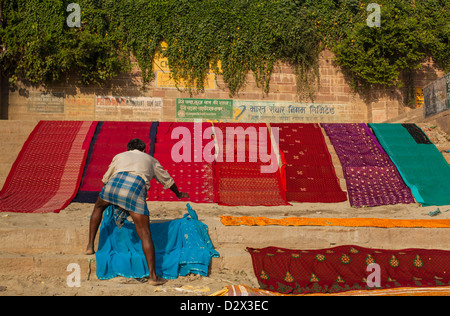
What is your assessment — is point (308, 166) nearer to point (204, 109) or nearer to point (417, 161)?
point (417, 161)

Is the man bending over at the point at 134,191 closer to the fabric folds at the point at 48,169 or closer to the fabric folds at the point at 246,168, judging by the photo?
the fabric folds at the point at 48,169

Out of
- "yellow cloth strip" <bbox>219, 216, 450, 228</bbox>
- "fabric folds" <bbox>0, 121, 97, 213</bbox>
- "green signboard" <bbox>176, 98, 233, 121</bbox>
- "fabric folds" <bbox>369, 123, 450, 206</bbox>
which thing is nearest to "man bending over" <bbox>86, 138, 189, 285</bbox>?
"yellow cloth strip" <bbox>219, 216, 450, 228</bbox>

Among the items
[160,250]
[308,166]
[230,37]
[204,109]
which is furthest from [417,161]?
[230,37]

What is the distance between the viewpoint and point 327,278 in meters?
3.70

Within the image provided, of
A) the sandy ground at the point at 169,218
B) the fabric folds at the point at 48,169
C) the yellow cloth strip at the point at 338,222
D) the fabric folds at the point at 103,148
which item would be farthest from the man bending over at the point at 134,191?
the fabric folds at the point at 103,148

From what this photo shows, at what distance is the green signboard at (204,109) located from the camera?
11508 mm

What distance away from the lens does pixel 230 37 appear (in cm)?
1187

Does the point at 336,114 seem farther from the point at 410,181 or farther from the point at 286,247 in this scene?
the point at 286,247

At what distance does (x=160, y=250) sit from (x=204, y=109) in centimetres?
792

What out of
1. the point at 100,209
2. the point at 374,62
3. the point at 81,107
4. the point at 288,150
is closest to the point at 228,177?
the point at 288,150

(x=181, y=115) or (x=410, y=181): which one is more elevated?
(x=181, y=115)

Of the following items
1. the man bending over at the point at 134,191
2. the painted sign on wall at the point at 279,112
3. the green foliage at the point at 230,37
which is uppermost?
the green foliage at the point at 230,37

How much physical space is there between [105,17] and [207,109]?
389 centimetres

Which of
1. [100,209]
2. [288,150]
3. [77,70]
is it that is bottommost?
[100,209]
